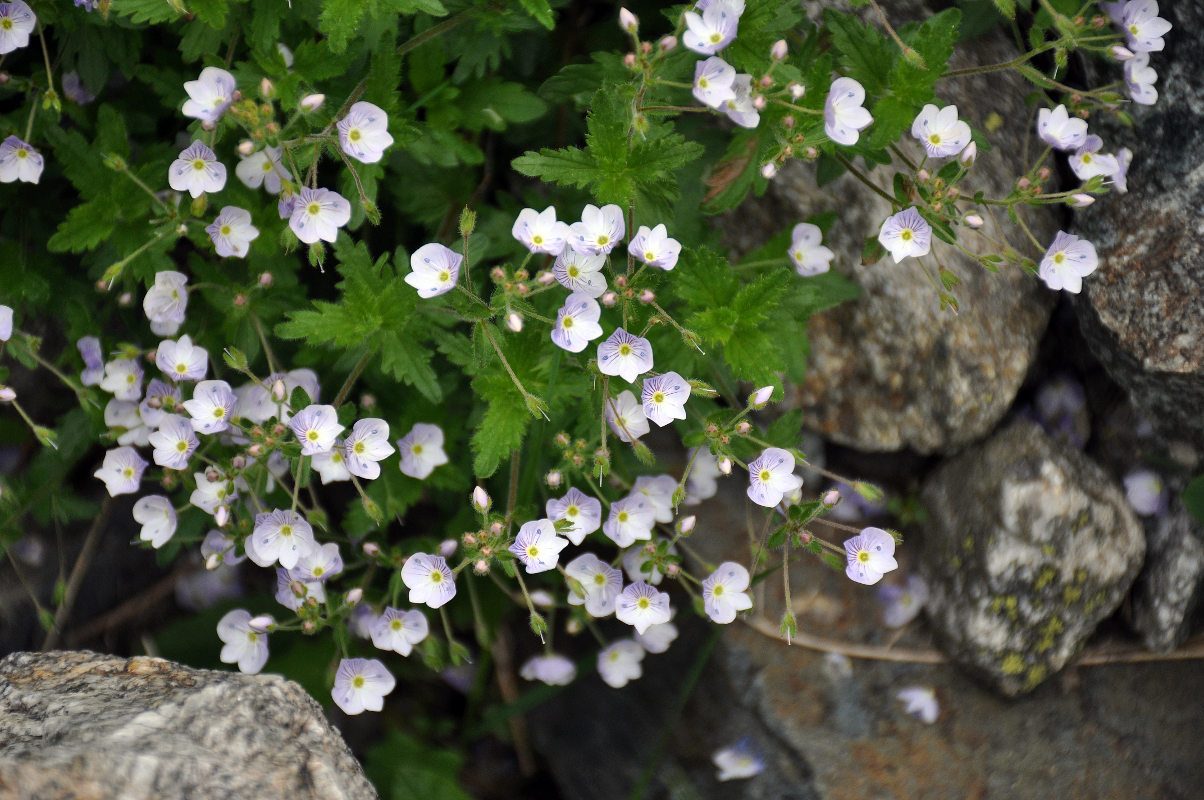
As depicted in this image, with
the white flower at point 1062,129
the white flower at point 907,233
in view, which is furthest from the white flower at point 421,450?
the white flower at point 1062,129

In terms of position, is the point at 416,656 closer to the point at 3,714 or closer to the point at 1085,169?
the point at 3,714

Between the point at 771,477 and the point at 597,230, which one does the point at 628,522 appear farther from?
the point at 597,230

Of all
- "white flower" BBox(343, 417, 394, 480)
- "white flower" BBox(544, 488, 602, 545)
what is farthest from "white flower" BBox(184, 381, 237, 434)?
"white flower" BBox(544, 488, 602, 545)

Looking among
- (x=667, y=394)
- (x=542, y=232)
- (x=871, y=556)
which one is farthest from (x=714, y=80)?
(x=871, y=556)

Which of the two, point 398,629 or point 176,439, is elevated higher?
point 176,439

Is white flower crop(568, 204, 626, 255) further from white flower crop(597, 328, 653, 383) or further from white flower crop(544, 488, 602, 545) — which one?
white flower crop(544, 488, 602, 545)

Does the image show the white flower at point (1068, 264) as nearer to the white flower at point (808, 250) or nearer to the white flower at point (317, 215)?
the white flower at point (808, 250)
